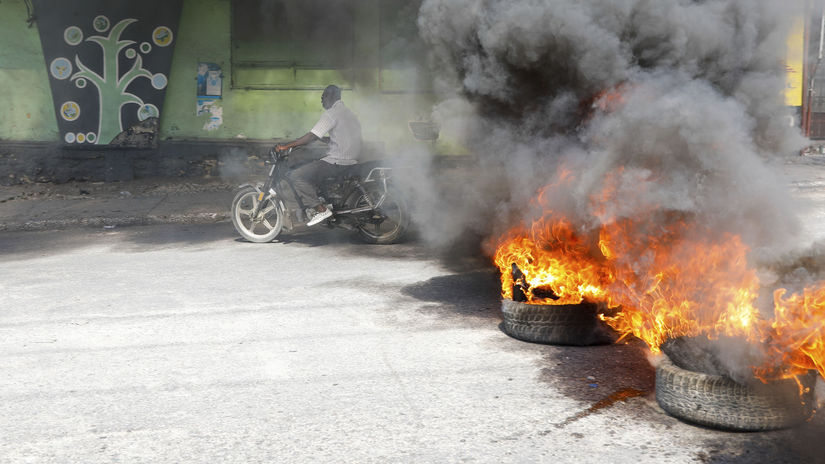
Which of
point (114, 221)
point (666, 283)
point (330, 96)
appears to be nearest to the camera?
point (666, 283)

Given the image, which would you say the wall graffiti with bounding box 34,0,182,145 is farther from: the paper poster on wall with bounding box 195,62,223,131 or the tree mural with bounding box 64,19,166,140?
the paper poster on wall with bounding box 195,62,223,131

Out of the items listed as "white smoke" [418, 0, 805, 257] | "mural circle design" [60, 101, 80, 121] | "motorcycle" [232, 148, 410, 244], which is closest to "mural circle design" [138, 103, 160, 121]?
"mural circle design" [60, 101, 80, 121]

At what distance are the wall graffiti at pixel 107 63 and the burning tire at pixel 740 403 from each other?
38.2 feet

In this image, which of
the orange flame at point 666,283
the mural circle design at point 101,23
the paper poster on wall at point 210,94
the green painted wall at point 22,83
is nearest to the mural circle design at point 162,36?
the paper poster on wall at point 210,94

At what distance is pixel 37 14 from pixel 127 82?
178cm

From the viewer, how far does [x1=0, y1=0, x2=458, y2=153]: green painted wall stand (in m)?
13.1

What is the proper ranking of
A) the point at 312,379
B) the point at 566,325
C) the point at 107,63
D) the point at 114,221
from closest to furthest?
the point at 312,379
the point at 566,325
the point at 114,221
the point at 107,63

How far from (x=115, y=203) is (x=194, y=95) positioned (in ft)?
9.40

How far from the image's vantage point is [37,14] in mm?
12969

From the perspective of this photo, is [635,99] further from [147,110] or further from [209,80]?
[147,110]

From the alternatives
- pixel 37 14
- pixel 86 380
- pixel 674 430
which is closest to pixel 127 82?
pixel 37 14

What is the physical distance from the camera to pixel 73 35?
13164 mm

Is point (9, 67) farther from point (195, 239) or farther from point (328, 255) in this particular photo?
point (328, 255)

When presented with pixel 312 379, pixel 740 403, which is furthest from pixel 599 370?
pixel 312 379
